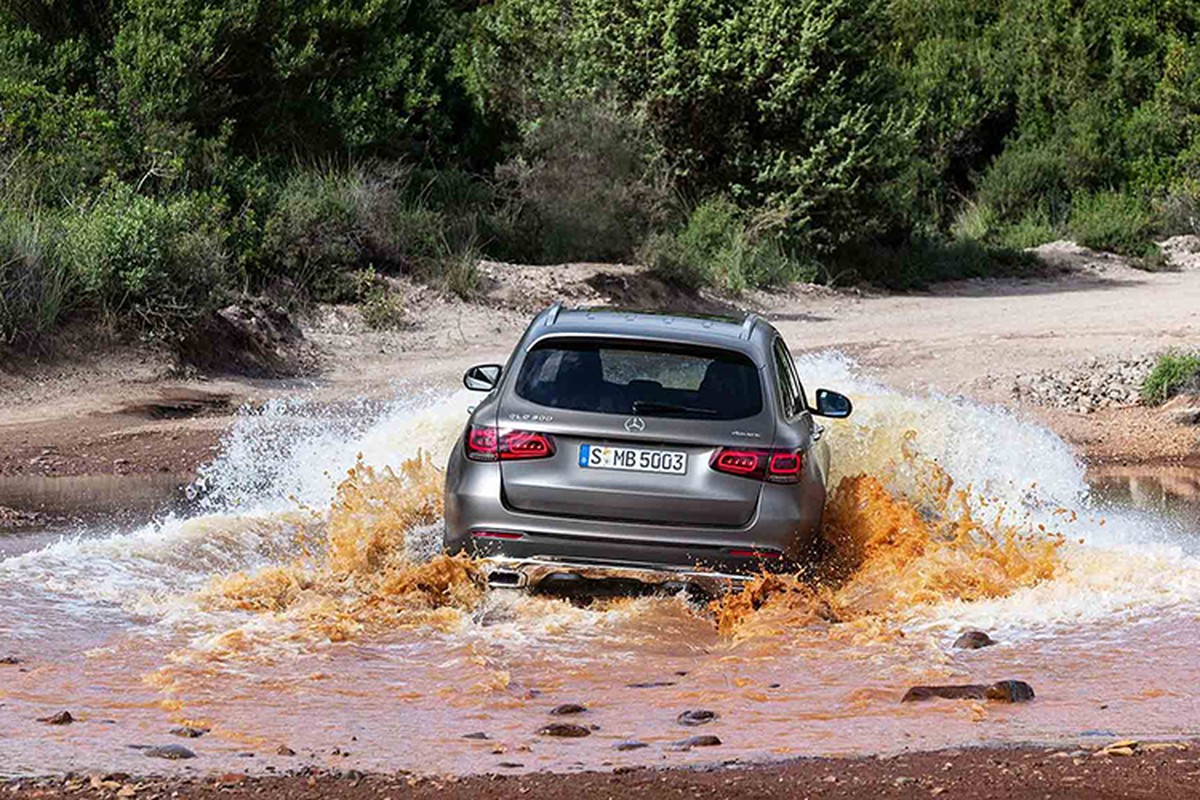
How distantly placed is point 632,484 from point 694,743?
2.12 meters

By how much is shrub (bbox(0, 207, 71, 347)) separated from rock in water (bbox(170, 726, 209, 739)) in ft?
40.2

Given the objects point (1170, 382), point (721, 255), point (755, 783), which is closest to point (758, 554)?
point (755, 783)

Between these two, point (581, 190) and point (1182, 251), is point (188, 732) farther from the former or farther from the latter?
point (1182, 251)

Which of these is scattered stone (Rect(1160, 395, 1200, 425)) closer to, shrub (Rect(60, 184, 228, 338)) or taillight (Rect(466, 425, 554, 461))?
shrub (Rect(60, 184, 228, 338))

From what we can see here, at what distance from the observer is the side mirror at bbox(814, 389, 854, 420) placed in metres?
10.5

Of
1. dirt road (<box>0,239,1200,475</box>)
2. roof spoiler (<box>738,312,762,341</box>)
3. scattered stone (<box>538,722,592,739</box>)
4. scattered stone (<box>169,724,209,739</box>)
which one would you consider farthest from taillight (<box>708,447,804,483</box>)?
dirt road (<box>0,239,1200,475</box>)

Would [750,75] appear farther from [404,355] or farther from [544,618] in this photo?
[544,618]

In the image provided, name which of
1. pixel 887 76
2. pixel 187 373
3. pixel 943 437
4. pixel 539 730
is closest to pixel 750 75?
pixel 887 76

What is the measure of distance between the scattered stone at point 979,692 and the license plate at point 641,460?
1597mm

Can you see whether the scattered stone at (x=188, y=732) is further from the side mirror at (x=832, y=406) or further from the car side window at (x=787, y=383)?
the side mirror at (x=832, y=406)

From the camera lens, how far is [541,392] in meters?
9.32

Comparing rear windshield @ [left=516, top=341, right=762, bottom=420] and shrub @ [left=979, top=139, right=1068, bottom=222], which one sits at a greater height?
rear windshield @ [left=516, top=341, right=762, bottom=420]

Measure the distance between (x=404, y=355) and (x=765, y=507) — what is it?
13.6 m

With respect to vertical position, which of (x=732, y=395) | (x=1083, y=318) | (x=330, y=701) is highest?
(x=732, y=395)
